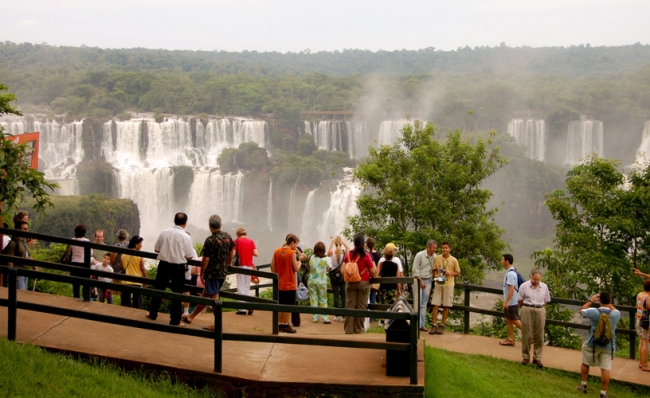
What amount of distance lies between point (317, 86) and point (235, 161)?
3623cm

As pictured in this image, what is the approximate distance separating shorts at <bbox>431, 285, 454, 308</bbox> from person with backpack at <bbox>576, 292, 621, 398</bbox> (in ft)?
6.99

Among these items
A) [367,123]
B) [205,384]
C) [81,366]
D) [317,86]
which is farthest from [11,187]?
[317,86]

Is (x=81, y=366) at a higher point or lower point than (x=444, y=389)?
higher

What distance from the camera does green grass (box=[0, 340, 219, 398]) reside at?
5.36m

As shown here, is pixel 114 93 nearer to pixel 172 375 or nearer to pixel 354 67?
pixel 172 375

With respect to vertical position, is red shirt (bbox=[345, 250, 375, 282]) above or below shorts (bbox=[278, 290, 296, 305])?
above

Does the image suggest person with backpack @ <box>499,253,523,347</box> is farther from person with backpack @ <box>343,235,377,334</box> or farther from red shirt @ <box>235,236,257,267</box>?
red shirt @ <box>235,236,257,267</box>

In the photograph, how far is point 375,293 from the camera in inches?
387

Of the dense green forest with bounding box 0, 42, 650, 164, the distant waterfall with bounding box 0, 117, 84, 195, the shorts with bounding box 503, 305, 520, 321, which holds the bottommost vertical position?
the shorts with bounding box 503, 305, 520, 321

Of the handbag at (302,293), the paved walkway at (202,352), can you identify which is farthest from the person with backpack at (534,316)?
the handbag at (302,293)

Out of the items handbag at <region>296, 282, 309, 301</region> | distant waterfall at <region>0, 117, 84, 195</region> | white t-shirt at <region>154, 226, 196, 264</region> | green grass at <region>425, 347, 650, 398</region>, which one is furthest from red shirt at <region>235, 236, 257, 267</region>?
distant waterfall at <region>0, 117, 84, 195</region>

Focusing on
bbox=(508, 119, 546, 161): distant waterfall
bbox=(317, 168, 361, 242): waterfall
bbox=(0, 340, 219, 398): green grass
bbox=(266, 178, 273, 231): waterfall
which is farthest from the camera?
bbox=(508, 119, 546, 161): distant waterfall

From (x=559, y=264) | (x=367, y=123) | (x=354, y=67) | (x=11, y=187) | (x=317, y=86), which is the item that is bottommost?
(x=559, y=264)

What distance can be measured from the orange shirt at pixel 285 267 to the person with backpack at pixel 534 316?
2902 mm
